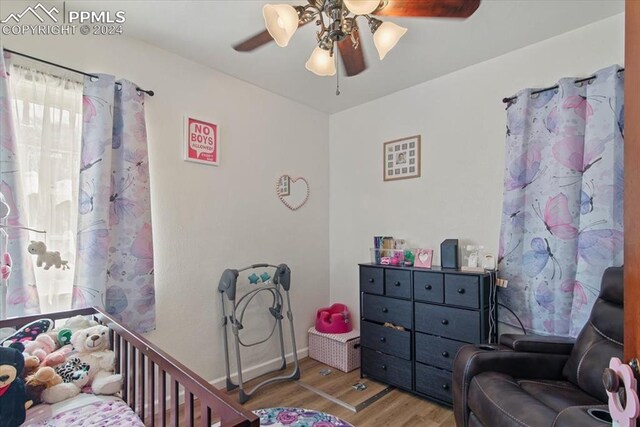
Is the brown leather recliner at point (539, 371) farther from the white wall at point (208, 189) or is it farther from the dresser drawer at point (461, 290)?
the white wall at point (208, 189)

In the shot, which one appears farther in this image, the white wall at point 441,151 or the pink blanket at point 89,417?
the white wall at point 441,151

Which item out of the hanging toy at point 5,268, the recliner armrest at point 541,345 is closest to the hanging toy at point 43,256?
the hanging toy at point 5,268

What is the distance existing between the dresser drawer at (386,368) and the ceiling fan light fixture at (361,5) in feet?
7.48

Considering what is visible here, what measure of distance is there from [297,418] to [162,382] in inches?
46.4

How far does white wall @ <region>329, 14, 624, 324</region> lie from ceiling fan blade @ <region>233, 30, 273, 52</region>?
1652 millimetres

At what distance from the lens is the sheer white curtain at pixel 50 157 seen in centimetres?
180

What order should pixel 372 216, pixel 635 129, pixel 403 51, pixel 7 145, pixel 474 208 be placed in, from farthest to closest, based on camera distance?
1. pixel 372 216
2. pixel 474 208
3. pixel 403 51
4. pixel 7 145
5. pixel 635 129

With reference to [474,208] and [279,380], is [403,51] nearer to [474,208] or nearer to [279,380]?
[474,208]

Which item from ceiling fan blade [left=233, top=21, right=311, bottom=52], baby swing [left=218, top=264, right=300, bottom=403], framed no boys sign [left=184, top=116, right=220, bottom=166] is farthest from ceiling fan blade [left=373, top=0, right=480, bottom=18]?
baby swing [left=218, top=264, right=300, bottom=403]

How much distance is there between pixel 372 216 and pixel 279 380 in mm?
1641

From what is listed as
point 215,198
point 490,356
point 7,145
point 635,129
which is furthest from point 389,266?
point 7,145

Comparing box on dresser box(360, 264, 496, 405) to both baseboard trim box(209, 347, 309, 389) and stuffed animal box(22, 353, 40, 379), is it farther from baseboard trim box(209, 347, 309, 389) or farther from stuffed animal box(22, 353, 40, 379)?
stuffed animal box(22, 353, 40, 379)

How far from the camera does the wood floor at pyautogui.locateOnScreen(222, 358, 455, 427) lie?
216cm

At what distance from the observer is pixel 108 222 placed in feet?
6.50
